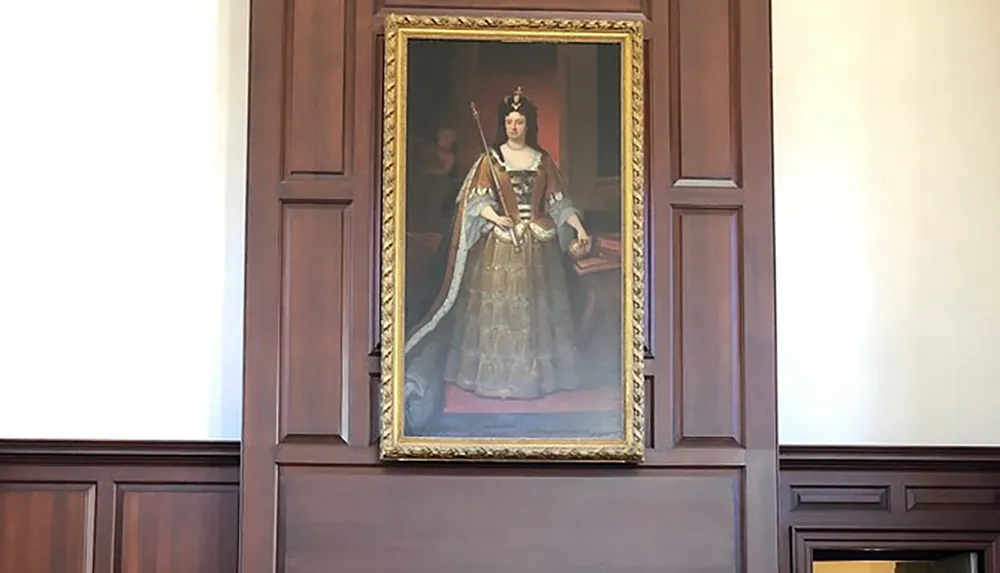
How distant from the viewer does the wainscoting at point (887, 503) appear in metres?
4.79

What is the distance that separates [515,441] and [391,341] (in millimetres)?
524

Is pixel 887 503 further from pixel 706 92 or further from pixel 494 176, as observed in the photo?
pixel 494 176

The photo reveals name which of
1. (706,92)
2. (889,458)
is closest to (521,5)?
(706,92)

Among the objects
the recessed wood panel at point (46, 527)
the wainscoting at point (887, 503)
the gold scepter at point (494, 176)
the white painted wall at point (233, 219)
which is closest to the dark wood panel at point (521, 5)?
the gold scepter at point (494, 176)

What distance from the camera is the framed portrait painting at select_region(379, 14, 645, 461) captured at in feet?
14.4

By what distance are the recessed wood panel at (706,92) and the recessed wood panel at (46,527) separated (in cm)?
241

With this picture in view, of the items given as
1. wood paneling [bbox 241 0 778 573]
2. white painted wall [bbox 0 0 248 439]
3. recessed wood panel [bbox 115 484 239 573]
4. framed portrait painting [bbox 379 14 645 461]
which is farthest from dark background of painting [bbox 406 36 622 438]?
recessed wood panel [bbox 115 484 239 573]

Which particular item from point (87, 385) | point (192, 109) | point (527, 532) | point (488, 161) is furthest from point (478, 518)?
point (192, 109)

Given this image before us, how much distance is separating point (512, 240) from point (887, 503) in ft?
5.55

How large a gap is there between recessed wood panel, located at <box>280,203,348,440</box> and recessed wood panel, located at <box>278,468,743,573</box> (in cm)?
19

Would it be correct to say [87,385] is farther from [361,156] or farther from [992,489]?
[992,489]

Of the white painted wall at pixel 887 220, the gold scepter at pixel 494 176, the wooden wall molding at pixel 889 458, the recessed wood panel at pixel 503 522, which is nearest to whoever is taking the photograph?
the recessed wood panel at pixel 503 522

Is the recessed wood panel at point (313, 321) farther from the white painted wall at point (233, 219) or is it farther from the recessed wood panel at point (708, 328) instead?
the recessed wood panel at point (708, 328)

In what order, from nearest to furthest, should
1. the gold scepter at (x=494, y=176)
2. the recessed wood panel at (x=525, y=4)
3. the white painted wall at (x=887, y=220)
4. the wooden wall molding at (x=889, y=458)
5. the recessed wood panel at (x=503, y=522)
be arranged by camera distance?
the recessed wood panel at (x=503, y=522), the gold scepter at (x=494, y=176), the recessed wood panel at (x=525, y=4), the wooden wall molding at (x=889, y=458), the white painted wall at (x=887, y=220)
